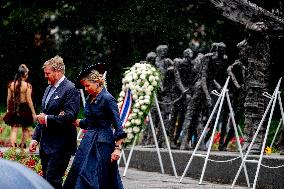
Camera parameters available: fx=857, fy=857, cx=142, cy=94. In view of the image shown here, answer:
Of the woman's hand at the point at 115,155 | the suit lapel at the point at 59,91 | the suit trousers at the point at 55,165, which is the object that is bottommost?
the suit trousers at the point at 55,165

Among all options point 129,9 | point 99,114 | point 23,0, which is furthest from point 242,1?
point 23,0

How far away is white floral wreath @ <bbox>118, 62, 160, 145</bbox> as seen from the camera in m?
14.2

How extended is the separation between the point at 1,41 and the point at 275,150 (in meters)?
25.6

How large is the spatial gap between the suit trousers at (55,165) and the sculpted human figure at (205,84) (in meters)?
8.97

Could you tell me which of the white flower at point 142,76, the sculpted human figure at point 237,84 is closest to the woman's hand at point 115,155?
the white flower at point 142,76

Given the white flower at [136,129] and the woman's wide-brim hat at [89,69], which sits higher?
the woman's wide-brim hat at [89,69]

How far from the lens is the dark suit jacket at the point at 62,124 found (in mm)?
8000

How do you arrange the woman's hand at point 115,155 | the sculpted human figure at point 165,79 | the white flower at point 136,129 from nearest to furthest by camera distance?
1. the woman's hand at point 115,155
2. the white flower at point 136,129
3. the sculpted human figure at point 165,79

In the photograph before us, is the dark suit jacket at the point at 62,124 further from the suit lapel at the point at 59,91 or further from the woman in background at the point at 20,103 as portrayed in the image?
the woman in background at the point at 20,103

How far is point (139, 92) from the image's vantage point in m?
14.3

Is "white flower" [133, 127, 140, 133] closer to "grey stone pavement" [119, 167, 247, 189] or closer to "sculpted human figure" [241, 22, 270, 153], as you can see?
"grey stone pavement" [119, 167, 247, 189]

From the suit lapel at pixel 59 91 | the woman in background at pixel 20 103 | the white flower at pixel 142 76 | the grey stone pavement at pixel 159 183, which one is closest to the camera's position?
the suit lapel at pixel 59 91

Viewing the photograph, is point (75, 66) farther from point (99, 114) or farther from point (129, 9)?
point (99, 114)

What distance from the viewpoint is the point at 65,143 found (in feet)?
26.5
